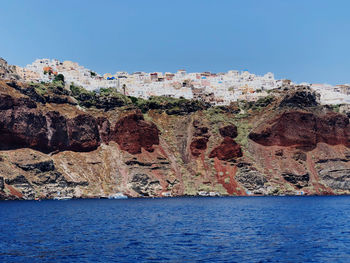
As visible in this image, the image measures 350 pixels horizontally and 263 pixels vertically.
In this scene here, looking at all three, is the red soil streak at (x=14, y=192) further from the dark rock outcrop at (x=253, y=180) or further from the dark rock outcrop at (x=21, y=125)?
the dark rock outcrop at (x=253, y=180)

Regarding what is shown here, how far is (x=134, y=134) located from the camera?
183 m

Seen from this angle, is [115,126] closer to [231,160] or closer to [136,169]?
[136,169]

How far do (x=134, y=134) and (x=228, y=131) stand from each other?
40.0 metres

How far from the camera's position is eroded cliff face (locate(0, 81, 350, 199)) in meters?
152

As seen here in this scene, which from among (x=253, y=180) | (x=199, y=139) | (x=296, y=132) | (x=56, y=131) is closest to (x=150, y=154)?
(x=199, y=139)

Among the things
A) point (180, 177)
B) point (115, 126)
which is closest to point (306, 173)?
point (180, 177)

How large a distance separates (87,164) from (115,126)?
86.0 ft

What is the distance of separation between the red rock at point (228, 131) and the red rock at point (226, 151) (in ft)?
28.2

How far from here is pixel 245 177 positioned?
174 meters

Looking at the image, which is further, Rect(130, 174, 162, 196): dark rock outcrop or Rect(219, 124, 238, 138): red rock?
Rect(219, 124, 238, 138): red rock

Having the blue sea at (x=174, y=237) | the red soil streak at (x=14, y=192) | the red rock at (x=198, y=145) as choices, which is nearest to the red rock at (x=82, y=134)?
the red soil streak at (x=14, y=192)

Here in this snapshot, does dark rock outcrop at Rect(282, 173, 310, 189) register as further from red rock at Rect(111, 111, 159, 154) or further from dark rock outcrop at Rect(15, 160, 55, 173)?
dark rock outcrop at Rect(15, 160, 55, 173)

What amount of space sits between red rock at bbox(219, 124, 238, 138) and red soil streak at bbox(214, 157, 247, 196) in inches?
619

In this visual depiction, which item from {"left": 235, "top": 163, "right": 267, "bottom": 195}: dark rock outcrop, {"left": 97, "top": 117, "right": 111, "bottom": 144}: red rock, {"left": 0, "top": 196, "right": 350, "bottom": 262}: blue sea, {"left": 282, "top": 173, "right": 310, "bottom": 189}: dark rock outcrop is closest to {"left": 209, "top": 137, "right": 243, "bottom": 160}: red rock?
{"left": 235, "top": 163, "right": 267, "bottom": 195}: dark rock outcrop
